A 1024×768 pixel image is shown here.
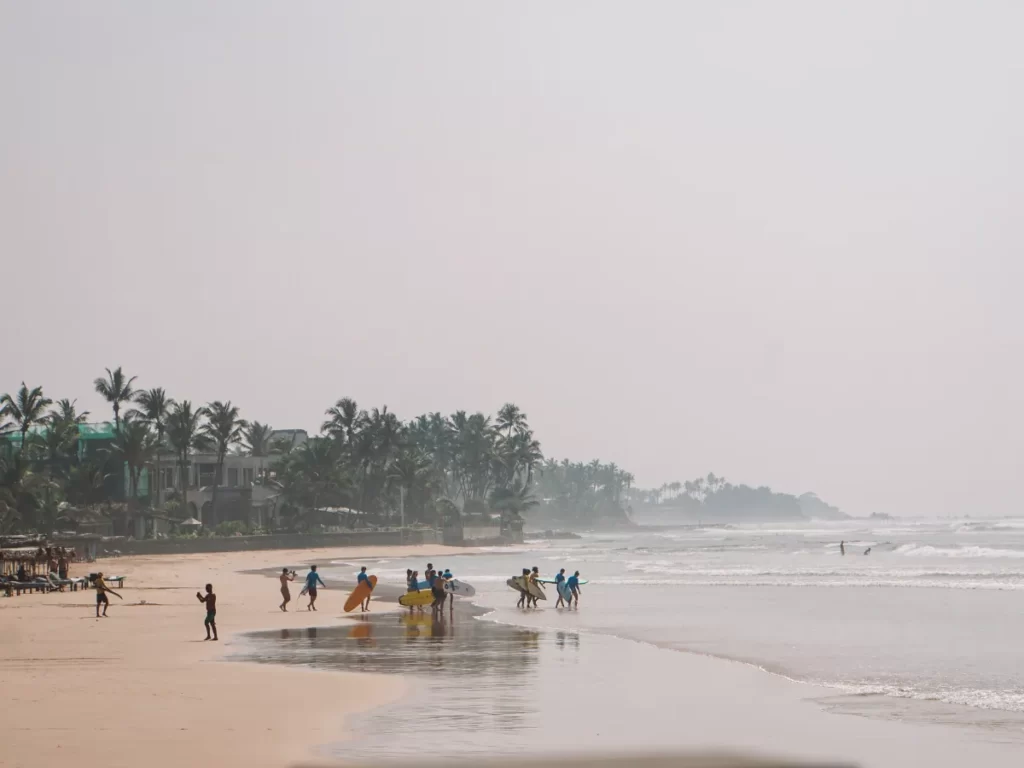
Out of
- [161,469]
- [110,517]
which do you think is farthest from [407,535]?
[110,517]

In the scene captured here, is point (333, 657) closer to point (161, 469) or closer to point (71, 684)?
point (71, 684)

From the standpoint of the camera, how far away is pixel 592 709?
16.8 m

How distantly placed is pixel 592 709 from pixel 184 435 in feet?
276

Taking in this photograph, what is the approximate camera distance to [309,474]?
108 meters

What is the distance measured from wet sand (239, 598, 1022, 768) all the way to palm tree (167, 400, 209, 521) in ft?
238

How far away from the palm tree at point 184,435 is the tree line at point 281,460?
0.12 m

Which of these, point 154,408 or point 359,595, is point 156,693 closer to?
point 359,595

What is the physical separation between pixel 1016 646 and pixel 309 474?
8758cm

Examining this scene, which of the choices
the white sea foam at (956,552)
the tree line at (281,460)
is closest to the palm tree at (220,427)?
the tree line at (281,460)

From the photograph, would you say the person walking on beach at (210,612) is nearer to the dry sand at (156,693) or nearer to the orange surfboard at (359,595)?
the dry sand at (156,693)

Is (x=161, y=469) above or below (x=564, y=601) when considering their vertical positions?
above

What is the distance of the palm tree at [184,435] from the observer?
95812 millimetres

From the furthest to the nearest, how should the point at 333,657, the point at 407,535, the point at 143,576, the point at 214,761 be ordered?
1. the point at 407,535
2. the point at 143,576
3. the point at 333,657
4. the point at 214,761

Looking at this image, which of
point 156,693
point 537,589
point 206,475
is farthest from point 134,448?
point 156,693
